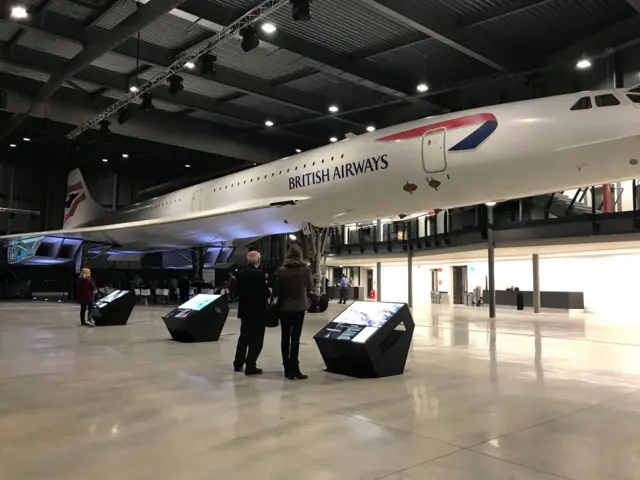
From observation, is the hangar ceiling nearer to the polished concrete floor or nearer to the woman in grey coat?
the woman in grey coat

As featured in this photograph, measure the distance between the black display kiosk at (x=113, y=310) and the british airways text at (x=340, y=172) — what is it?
16.1 feet

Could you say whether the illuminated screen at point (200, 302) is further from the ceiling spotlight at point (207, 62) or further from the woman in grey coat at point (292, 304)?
the ceiling spotlight at point (207, 62)

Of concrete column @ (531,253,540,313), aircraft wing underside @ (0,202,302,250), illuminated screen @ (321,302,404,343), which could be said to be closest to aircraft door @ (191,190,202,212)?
aircraft wing underside @ (0,202,302,250)

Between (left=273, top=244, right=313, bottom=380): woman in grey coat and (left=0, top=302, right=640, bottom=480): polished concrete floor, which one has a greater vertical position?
(left=273, top=244, right=313, bottom=380): woman in grey coat

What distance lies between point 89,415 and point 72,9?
39.4 ft

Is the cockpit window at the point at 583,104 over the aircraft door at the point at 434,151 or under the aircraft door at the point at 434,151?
over

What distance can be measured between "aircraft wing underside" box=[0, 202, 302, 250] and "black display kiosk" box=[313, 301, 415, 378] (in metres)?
6.51

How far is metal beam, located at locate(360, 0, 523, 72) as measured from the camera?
37.0ft

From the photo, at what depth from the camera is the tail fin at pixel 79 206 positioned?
79.6 ft

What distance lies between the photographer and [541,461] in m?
3.17

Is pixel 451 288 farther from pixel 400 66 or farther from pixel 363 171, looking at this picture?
pixel 363 171

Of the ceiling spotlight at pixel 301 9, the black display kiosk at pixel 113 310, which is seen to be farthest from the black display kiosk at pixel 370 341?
the black display kiosk at pixel 113 310

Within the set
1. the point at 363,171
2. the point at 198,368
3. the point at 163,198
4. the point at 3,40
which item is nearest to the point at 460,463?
the point at 198,368

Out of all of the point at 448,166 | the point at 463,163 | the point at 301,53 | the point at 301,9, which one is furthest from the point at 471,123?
the point at 301,53
